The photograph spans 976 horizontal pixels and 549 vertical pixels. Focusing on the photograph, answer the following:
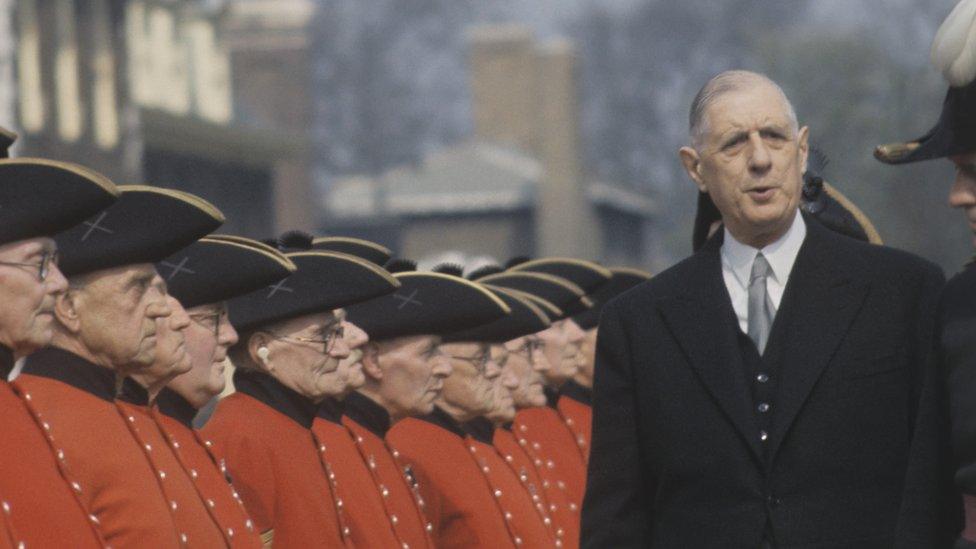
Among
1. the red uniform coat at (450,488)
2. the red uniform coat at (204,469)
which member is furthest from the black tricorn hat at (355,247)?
the red uniform coat at (204,469)

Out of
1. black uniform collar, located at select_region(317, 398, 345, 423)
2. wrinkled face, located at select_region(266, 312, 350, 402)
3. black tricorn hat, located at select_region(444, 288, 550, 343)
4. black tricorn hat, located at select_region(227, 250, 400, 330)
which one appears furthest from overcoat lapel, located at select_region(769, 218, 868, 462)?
black tricorn hat, located at select_region(444, 288, 550, 343)

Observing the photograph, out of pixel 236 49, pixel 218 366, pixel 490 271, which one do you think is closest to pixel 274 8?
pixel 236 49

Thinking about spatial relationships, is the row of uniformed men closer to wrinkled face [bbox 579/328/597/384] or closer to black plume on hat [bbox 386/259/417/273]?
black plume on hat [bbox 386/259/417/273]

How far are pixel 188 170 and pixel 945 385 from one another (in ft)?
105

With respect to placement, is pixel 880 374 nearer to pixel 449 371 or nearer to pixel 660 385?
pixel 660 385

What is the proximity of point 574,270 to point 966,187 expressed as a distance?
23.6ft

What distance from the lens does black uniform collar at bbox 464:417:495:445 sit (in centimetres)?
975

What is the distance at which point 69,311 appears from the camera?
6.18m

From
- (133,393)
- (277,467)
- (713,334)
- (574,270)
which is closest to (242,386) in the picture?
(277,467)

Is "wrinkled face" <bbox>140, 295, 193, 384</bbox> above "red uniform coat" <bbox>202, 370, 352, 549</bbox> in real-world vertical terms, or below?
above

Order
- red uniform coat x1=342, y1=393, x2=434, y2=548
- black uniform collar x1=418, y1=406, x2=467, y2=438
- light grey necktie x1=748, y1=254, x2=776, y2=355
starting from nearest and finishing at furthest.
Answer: light grey necktie x1=748, y1=254, x2=776, y2=355 < red uniform coat x1=342, y1=393, x2=434, y2=548 < black uniform collar x1=418, y1=406, x2=467, y2=438

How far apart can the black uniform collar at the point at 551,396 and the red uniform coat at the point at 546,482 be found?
3.43 ft

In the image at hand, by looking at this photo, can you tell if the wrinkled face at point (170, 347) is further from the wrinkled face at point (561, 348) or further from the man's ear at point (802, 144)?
the wrinkled face at point (561, 348)

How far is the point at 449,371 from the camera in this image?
8.83m
